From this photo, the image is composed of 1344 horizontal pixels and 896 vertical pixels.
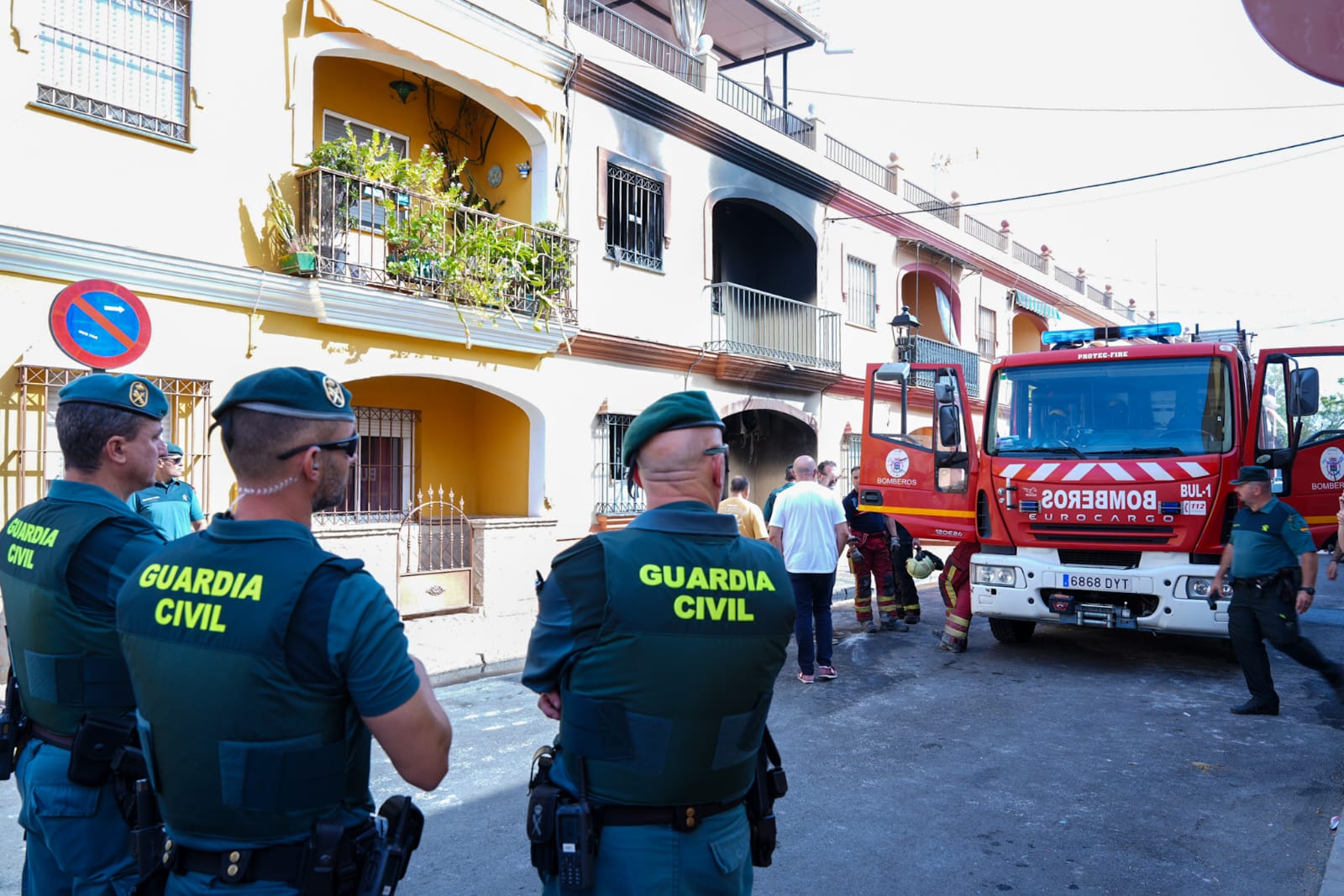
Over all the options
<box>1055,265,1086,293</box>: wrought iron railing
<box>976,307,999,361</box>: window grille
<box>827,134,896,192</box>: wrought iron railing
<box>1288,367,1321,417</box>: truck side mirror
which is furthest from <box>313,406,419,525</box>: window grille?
<box>1055,265,1086,293</box>: wrought iron railing

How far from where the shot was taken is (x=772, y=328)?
15.8m

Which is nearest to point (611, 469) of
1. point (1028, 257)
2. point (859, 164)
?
point (859, 164)

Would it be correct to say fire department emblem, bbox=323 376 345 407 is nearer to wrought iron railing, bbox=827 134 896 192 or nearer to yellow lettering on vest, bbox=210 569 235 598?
yellow lettering on vest, bbox=210 569 235 598

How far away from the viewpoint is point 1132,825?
4770 mm

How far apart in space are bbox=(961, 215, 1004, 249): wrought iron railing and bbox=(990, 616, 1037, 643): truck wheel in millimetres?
15122

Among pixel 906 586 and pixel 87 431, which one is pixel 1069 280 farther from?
pixel 87 431

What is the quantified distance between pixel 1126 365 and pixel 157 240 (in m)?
8.53

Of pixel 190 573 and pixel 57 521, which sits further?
pixel 57 521

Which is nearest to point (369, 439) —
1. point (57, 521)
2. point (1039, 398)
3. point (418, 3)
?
point (418, 3)

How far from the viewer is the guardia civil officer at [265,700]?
1.90 meters

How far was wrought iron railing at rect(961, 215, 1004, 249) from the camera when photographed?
2309 cm

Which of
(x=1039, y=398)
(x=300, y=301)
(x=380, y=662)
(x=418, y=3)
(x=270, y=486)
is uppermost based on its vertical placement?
(x=418, y=3)

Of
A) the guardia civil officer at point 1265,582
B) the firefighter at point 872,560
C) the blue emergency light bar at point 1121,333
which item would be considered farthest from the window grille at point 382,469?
the guardia civil officer at point 1265,582

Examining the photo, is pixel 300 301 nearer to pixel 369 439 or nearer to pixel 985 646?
pixel 369 439
